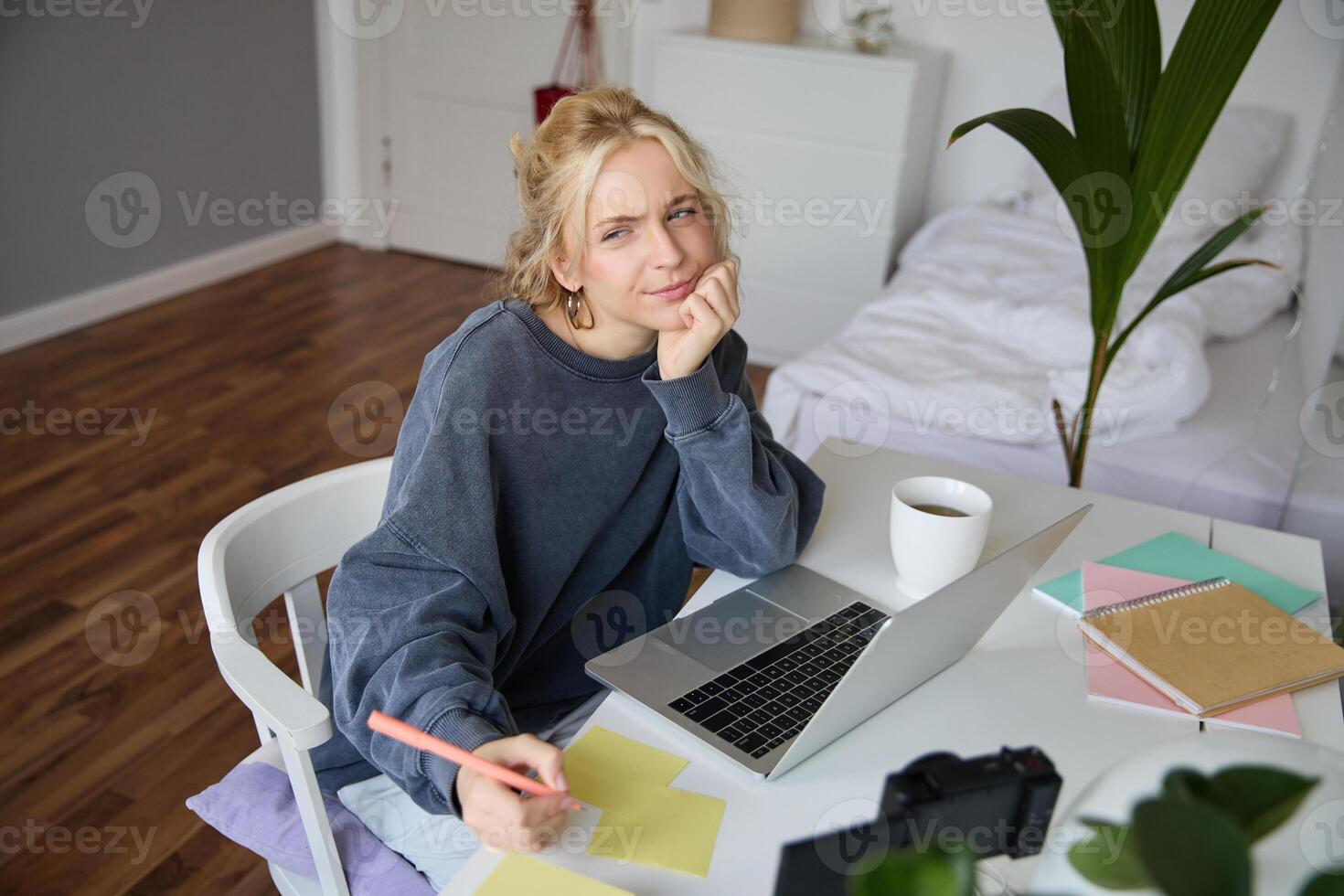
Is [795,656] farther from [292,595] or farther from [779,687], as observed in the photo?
[292,595]

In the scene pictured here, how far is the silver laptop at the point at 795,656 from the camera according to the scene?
93cm

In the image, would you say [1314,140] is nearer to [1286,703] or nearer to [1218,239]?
[1218,239]

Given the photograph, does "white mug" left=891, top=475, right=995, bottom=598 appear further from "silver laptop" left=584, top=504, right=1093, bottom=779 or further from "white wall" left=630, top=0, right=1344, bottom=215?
"white wall" left=630, top=0, right=1344, bottom=215

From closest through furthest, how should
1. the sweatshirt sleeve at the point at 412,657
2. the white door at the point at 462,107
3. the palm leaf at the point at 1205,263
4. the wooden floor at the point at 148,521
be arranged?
the sweatshirt sleeve at the point at 412,657
the palm leaf at the point at 1205,263
the wooden floor at the point at 148,521
the white door at the point at 462,107

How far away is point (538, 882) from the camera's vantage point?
81 cm

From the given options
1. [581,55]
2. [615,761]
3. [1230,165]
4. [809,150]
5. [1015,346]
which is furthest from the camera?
[581,55]

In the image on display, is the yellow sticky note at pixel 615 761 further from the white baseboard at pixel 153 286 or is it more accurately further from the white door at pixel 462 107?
the white door at pixel 462 107

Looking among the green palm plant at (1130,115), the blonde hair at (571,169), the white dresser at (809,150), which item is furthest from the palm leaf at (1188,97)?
the white dresser at (809,150)

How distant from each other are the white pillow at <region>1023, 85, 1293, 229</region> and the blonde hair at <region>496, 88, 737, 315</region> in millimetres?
2294

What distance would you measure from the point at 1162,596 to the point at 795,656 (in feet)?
1.38

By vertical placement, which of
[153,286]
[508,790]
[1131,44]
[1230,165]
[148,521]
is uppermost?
[1131,44]

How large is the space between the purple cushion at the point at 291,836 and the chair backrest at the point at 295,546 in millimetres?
154

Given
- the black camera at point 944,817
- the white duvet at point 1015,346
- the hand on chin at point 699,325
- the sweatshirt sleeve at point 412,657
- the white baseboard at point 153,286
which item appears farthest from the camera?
the white baseboard at point 153,286

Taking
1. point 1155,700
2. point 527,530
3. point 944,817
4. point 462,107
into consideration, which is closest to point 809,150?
point 462,107
